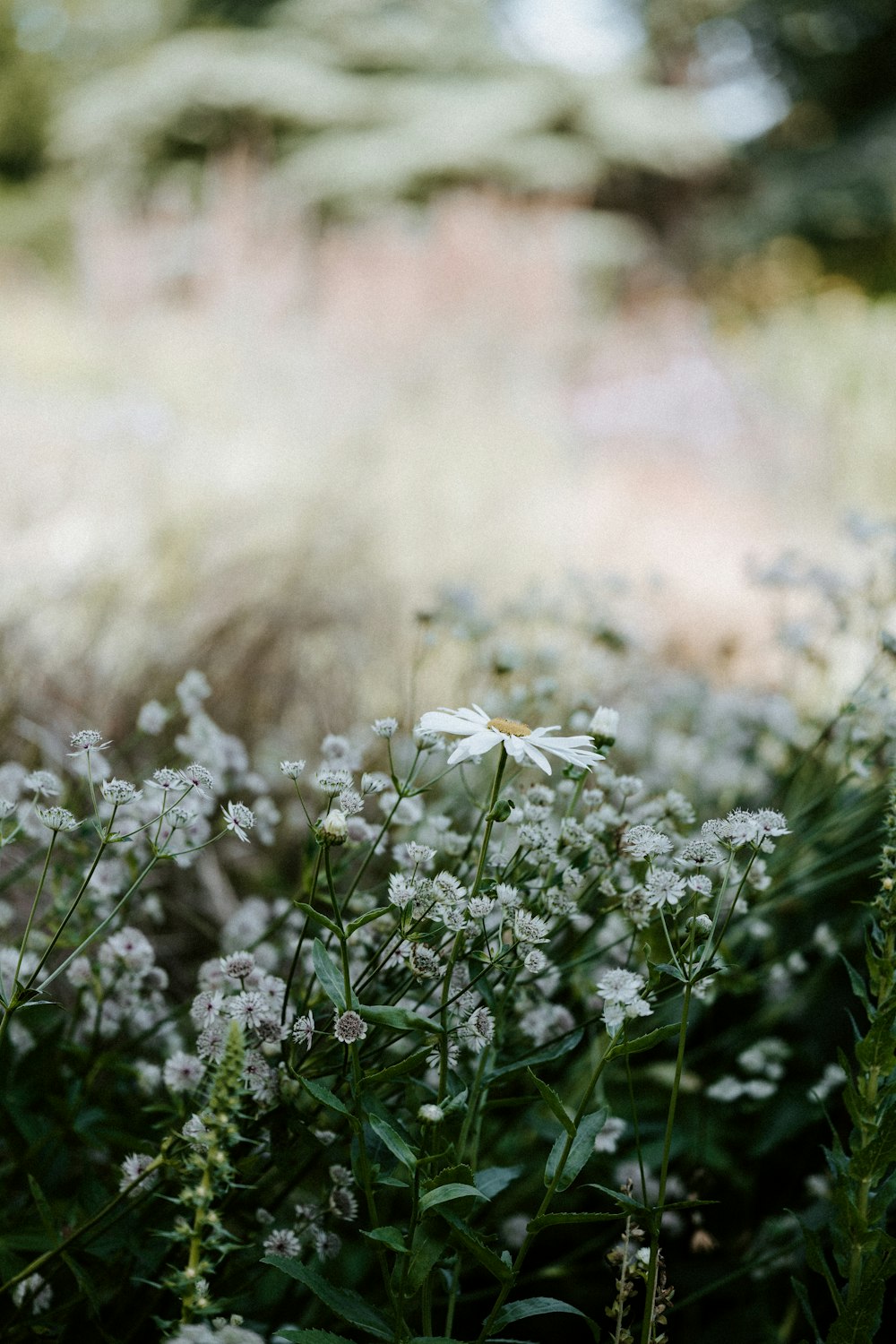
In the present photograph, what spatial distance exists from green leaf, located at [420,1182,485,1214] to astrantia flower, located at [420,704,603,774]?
10.9 inches

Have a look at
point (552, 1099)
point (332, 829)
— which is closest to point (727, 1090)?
point (552, 1099)

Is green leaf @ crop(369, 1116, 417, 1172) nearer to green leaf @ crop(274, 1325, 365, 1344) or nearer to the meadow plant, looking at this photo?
the meadow plant

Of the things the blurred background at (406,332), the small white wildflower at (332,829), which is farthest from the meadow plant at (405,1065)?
the blurred background at (406,332)

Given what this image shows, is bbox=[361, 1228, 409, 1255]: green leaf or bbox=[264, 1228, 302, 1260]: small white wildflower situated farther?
bbox=[264, 1228, 302, 1260]: small white wildflower

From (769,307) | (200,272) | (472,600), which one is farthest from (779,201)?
(472,600)

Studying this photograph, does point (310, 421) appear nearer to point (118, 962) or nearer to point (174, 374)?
A: point (174, 374)

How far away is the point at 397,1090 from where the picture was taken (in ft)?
3.01

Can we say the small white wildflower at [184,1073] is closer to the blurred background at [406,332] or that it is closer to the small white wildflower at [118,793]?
the small white wildflower at [118,793]

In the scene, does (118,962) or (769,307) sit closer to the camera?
(118,962)

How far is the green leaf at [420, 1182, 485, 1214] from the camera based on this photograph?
69 centimetres

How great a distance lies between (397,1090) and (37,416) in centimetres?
387

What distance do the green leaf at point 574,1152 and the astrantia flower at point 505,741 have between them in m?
0.25

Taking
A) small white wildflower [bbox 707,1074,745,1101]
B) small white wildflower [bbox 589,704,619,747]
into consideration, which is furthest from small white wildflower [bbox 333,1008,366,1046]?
small white wildflower [bbox 707,1074,745,1101]

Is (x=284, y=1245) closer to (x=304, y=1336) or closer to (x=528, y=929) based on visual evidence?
(x=304, y=1336)
